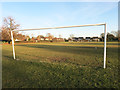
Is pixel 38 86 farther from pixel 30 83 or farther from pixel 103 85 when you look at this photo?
pixel 103 85

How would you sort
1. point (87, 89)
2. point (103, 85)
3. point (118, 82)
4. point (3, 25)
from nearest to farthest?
1. point (87, 89)
2. point (103, 85)
3. point (118, 82)
4. point (3, 25)

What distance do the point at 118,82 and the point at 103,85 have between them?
0.69 meters

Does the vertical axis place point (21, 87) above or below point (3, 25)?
below

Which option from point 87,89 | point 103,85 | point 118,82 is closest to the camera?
point 87,89

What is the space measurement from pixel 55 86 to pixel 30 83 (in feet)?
3.16

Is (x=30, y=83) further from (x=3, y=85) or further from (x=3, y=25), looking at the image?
(x=3, y=25)

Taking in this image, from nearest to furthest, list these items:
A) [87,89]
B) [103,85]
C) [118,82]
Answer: [87,89] < [103,85] < [118,82]

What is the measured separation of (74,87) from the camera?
232cm

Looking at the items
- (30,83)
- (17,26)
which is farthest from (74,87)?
(17,26)

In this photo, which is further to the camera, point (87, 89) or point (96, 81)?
point (96, 81)

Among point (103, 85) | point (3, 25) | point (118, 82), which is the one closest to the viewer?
point (103, 85)

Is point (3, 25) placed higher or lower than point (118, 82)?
higher

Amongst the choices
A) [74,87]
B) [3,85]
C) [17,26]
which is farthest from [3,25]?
[74,87]

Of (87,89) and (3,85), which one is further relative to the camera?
(3,85)
